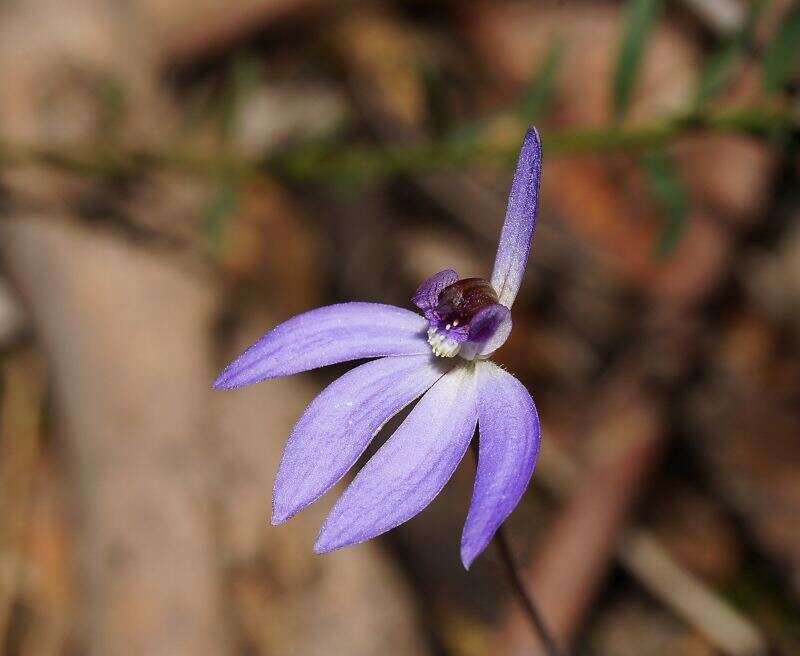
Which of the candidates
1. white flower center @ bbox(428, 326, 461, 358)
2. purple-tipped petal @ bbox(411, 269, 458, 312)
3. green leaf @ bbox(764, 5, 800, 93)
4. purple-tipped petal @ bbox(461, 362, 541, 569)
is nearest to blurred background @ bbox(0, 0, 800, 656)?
green leaf @ bbox(764, 5, 800, 93)

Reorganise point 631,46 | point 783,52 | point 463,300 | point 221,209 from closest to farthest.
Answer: point 463,300 → point 783,52 → point 631,46 → point 221,209

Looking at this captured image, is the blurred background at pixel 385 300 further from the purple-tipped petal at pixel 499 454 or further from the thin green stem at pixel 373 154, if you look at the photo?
the purple-tipped petal at pixel 499 454

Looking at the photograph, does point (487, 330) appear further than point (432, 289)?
No

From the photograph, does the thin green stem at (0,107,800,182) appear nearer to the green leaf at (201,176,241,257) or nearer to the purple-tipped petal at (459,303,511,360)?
the green leaf at (201,176,241,257)

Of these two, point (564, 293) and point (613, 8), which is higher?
Result: point (613, 8)

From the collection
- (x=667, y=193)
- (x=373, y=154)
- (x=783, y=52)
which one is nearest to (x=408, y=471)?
(x=667, y=193)

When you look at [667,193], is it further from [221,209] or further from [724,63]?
[221,209]

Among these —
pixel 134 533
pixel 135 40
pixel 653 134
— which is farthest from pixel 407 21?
pixel 134 533

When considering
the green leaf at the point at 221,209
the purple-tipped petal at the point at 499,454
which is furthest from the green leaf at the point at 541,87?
the purple-tipped petal at the point at 499,454

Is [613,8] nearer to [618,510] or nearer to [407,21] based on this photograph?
[407,21]
